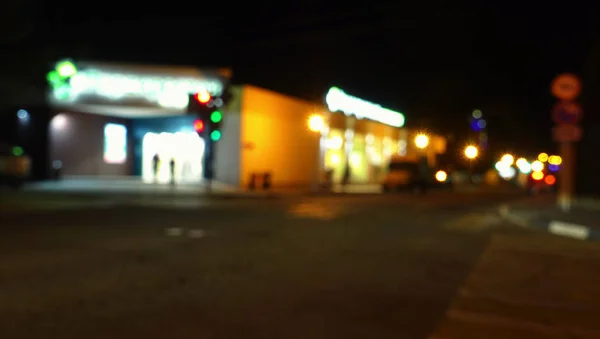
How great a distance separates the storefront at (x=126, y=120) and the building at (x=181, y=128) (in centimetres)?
5

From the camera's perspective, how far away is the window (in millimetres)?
41156

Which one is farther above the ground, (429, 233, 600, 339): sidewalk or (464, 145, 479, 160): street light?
(464, 145, 479, 160): street light

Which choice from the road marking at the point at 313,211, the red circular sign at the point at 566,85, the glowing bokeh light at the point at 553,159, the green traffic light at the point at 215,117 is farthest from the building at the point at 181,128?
the red circular sign at the point at 566,85

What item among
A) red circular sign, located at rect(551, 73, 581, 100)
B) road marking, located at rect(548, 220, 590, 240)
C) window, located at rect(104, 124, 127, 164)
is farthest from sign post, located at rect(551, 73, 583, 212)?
window, located at rect(104, 124, 127, 164)

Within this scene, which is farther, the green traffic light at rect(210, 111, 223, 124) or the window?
the window

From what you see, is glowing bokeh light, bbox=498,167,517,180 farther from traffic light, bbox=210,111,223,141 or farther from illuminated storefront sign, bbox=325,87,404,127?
traffic light, bbox=210,111,223,141

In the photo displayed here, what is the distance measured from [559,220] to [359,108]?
101ft

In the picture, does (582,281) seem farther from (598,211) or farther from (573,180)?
(573,180)

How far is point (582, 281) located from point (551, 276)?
51 centimetres

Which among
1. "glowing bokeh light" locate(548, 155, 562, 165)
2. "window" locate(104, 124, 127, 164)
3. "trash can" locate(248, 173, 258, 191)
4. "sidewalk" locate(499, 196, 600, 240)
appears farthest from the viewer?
"window" locate(104, 124, 127, 164)

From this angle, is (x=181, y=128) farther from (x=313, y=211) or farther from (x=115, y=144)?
(x=313, y=211)

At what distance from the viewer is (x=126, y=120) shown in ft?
141

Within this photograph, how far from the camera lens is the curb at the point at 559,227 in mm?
16266

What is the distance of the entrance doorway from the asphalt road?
78.9 feet
